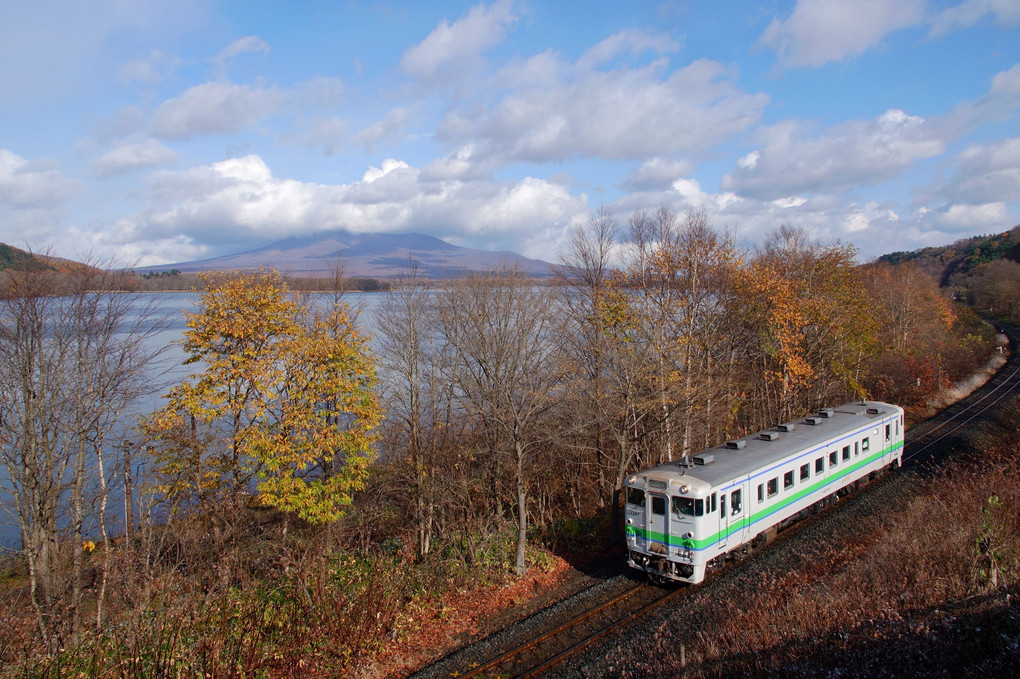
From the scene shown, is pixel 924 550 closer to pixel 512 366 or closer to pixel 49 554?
pixel 512 366

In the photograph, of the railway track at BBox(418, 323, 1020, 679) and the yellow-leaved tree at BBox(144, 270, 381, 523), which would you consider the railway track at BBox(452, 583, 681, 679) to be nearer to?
the railway track at BBox(418, 323, 1020, 679)

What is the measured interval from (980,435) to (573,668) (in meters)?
24.0

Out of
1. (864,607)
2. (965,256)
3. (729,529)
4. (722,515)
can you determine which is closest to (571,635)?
(722,515)

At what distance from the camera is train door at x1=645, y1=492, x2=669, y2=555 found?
12000mm

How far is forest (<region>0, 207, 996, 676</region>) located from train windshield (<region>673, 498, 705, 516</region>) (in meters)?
3.21

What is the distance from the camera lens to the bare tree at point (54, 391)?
34.9 ft

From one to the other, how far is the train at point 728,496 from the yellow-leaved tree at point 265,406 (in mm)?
7208

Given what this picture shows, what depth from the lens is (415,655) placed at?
10070mm

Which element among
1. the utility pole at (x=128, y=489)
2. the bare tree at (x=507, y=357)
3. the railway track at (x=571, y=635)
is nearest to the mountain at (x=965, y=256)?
the bare tree at (x=507, y=357)

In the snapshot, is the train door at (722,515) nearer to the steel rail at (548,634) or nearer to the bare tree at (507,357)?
the steel rail at (548,634)

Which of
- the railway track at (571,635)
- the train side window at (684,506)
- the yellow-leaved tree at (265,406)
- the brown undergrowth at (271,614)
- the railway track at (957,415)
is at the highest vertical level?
the yellow-leaved tree at (265,406)

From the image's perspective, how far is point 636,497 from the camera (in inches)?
501

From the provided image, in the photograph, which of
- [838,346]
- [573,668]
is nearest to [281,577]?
[573,668]

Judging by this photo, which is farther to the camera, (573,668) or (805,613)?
(573,668)
